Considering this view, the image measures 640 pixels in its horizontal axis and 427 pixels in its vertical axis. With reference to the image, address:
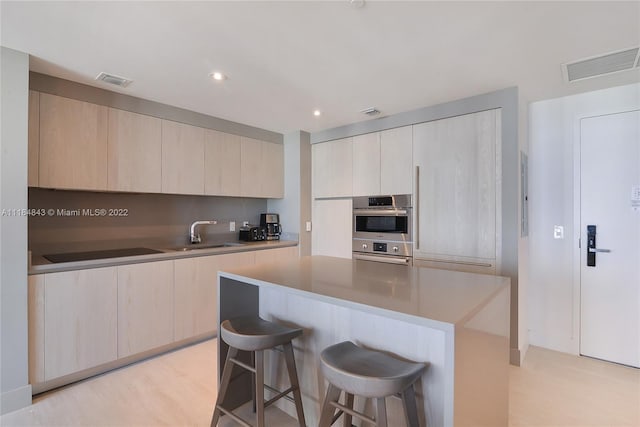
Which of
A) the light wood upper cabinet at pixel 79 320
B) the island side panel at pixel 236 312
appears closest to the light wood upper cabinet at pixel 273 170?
the light wood upper cabinet at pixel 79 320

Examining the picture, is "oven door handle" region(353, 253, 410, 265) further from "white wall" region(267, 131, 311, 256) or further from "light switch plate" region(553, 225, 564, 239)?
"light switch plate" region(553, 225, 564, 239)

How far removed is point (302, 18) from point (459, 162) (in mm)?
1873

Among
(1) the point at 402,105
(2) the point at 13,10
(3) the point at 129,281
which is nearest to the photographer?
(2) the point at 13,10

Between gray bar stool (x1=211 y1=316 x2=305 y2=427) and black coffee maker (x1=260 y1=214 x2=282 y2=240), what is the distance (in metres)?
2.30

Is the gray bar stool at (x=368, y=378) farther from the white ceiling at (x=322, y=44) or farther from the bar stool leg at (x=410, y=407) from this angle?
the white ceiling at (x=322, y=44)

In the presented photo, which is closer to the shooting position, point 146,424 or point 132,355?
point 146,424

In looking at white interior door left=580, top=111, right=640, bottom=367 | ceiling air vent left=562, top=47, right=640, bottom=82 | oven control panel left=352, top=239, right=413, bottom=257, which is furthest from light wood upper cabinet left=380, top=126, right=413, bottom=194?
white interior door left=580, top=111, right=640, bottom=367

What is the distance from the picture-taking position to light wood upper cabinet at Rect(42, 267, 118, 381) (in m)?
2.16

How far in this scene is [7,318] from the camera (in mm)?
1955

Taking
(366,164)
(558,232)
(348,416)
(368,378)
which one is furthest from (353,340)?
(558,232)

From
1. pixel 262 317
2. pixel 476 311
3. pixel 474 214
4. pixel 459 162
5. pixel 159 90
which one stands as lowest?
pixel 262 317

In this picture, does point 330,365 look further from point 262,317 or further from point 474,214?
point 474,214

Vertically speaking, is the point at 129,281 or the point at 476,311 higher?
the point at 476,311

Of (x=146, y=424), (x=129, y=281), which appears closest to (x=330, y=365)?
(x=146, y=424)
